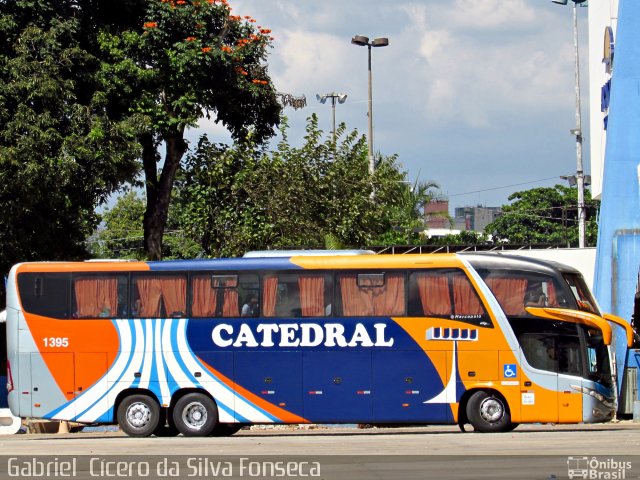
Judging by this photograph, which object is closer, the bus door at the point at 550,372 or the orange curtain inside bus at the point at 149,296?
the bus door at the point at 550,372

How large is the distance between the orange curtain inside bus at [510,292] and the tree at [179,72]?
14.3 metres

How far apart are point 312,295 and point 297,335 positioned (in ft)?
2.77

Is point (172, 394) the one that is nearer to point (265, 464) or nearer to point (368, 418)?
point (368, 418)

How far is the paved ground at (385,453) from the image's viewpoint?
46.4ft

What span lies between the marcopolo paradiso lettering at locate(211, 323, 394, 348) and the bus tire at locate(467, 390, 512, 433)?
199 centimetres

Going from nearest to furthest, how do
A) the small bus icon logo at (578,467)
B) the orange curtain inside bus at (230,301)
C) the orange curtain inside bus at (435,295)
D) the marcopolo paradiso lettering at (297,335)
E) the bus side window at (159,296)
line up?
the small bus icon logo at (578,467) < the orange curtain inside bus at (435,295) < the marcopolo paradiso lettering at (297,335) < the orange curtain inside bus at (230,301) < the bus side window at (159,296)

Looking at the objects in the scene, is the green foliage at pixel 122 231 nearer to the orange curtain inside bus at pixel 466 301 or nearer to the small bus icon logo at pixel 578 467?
the orange curtain inside bus at pixel 466 301

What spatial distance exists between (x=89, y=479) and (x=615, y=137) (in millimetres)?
22637

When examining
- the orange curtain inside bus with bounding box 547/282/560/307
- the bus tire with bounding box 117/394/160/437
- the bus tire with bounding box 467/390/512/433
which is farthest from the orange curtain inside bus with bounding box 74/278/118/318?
the orange curtain inside bus with bounding box 547/282/560/307

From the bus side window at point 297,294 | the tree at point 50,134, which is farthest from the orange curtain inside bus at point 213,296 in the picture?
the tree at point 50,134

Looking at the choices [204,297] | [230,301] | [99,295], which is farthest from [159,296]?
[230,301]

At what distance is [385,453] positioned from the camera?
55.6 feet

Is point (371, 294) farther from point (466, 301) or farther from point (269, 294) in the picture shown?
point (269, 294)

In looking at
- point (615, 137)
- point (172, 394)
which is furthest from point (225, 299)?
point (615, 137)
